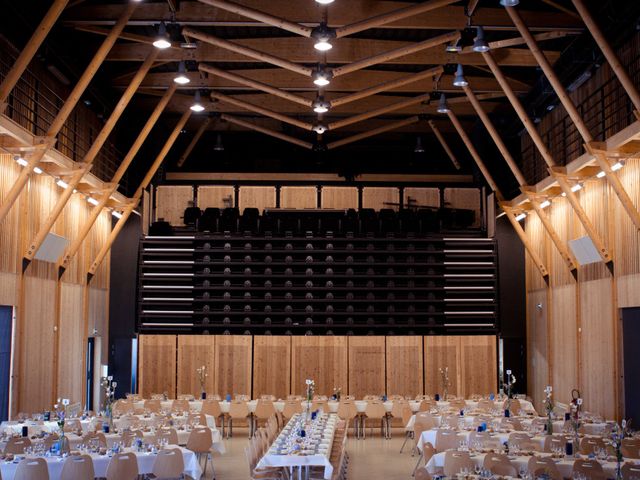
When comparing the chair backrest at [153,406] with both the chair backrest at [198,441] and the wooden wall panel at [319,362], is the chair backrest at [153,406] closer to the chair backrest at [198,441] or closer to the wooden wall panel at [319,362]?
the chair backrest at [198,441]

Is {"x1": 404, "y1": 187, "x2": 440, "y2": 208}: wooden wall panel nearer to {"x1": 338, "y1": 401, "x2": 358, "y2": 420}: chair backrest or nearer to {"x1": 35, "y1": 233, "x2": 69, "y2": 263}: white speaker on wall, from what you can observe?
{"x1": 338, "y1": 401, "x2": 358, "y2": 420}: chair backrest

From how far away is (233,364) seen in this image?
73.8 feet

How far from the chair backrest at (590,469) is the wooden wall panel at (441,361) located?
1301 centimetres

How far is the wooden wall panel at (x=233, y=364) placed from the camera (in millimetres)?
22438

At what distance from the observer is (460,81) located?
16.1 m

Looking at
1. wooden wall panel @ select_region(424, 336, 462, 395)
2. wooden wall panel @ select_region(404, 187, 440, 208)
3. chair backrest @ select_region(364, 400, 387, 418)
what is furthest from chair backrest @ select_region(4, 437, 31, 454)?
wooden wall panel @ select_region(404, 187, 440, 208)

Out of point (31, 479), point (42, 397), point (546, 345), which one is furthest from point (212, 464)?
point (546, 345)

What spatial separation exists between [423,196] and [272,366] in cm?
738

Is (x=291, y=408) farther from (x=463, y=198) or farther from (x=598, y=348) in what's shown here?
(x=463, y=198)

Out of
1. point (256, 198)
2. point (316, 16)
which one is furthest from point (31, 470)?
point (256, 198)

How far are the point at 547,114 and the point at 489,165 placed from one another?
365cm

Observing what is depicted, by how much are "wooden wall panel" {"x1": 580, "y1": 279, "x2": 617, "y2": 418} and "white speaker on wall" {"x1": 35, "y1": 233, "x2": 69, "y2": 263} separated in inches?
453

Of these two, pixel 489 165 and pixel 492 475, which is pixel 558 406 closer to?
pixel 489 165

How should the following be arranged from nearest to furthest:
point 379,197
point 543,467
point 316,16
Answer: point 543,467 → point 316,16 → point 379,197
